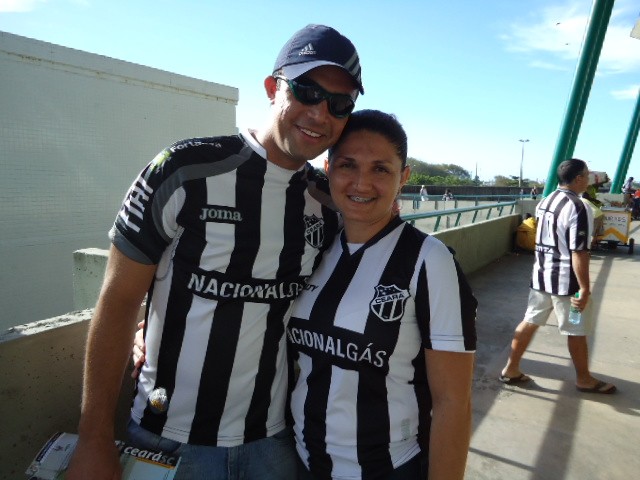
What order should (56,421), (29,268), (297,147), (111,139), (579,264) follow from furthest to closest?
(111,139) < (29,268) < (579,264) < (56,421) < (297,147)

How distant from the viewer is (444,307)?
1387 mm

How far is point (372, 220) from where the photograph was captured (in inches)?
64.7

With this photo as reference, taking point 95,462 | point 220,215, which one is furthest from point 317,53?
point 95,462

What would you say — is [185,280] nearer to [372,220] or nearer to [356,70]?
[372,220]

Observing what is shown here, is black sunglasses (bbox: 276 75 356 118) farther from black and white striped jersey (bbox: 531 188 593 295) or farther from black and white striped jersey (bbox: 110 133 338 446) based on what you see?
black and white striped jersey (bbox: 531 188 593 295)

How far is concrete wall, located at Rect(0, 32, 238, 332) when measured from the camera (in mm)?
8711

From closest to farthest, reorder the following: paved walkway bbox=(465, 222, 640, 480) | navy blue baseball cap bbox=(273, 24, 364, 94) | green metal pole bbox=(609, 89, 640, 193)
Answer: navy blue baseball cap bbox=(273, 24, 364, 94)
paved walkway bbox=(465, 222, 640, 480)
green metal pole bbox=(609, 89, 640, 193)

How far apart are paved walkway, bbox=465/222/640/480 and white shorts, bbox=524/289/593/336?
573 mm

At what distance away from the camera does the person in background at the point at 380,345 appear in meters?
1.41

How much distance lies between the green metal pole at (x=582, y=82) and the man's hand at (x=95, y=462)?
410 inches

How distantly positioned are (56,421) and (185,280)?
0.98m

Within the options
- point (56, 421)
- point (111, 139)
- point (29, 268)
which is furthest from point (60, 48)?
point (56, 421)

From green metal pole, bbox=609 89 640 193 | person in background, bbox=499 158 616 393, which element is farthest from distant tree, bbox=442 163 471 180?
person in background, bbox=499 158 616 393

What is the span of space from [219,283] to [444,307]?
0.75 m
